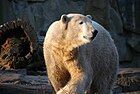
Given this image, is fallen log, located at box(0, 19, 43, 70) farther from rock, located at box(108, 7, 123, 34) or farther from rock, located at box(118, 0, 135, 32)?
rock, located at box(118, 0, 135, 32)

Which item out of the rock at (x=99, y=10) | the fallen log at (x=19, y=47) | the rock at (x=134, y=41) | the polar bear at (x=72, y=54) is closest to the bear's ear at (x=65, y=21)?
the polar bear at (x=72, y=54)

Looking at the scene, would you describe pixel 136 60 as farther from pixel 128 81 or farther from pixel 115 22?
pixel 128 81

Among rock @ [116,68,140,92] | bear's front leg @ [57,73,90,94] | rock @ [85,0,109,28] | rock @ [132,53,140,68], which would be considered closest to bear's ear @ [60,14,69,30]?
bear's front leg @ [57,73,90,94]

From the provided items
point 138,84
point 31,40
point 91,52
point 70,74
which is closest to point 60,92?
point 70,74

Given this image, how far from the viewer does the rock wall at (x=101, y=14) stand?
12.6 metres

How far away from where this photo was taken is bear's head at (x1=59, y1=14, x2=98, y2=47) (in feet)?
14.3

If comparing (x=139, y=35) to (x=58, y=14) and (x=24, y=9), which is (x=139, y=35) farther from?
(x=24, y=9)

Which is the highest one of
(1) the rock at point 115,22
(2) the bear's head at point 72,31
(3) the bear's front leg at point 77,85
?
(2) the bear's head at point 72,31

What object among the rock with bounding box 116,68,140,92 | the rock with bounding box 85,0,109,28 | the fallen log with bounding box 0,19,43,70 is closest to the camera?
the fallen log with bounding box 0,19,43,70

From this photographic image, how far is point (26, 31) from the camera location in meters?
7.82

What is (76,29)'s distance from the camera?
4473mm

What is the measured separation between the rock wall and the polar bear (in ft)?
23.7

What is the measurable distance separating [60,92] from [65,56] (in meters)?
0.40

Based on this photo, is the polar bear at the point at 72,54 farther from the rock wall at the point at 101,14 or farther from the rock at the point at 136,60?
the rock at the point at 136,60
